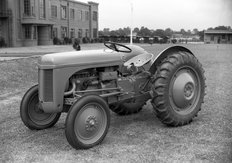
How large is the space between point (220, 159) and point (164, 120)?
1.50 metres

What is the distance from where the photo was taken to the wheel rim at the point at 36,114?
570 centimetres

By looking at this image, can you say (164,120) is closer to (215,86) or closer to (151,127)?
(151,127)

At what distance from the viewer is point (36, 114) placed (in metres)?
5.77

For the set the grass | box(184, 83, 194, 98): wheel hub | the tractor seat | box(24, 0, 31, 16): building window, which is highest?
box(24, 0, 31, 16): building window

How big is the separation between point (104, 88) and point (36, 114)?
132 centimetres

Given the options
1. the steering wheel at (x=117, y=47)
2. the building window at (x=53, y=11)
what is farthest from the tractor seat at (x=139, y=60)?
Result: the building window at (x=53, y=11)

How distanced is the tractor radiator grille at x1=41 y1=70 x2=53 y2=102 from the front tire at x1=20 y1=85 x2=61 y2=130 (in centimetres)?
76

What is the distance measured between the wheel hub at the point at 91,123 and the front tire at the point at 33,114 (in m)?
1.18

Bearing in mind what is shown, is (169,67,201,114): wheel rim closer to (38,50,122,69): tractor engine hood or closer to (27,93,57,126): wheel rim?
(38,50,122,69): tractor engine hood

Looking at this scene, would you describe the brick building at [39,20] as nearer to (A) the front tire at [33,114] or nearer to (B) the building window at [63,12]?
(B) the building window at [63,12]

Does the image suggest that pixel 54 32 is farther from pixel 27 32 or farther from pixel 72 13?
pixel 27 32

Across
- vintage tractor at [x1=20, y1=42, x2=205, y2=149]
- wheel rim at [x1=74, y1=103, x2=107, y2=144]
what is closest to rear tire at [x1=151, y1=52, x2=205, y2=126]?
vintage tractor at [x1=20, y1=42, x2=205, y2=149]

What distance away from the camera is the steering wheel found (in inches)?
228

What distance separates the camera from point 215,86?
10414 mm
